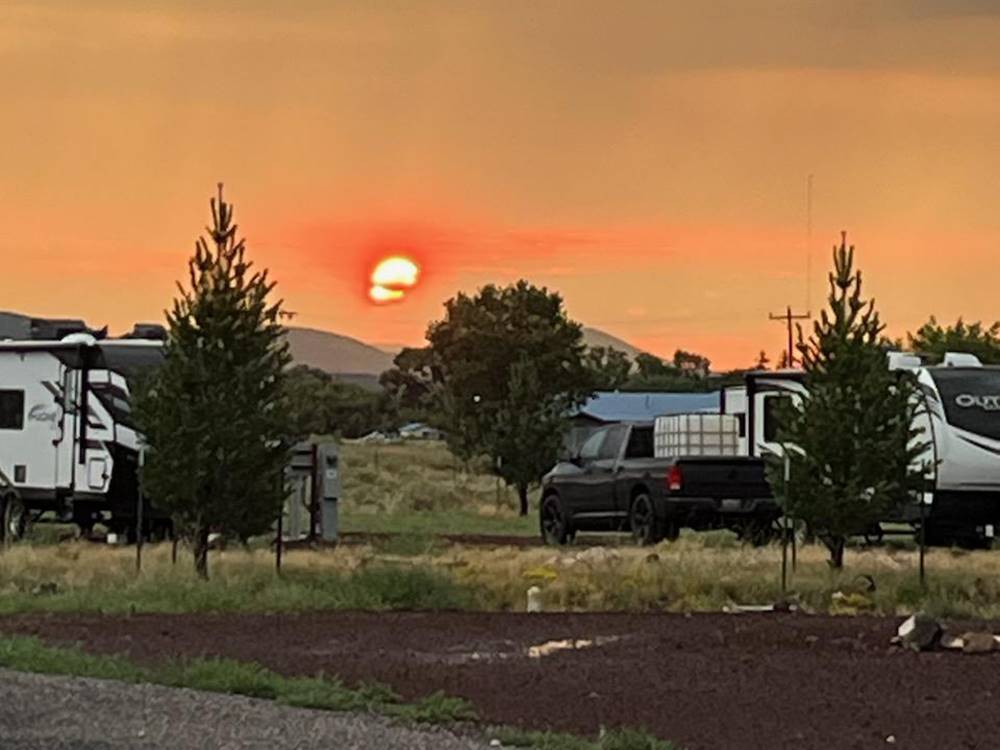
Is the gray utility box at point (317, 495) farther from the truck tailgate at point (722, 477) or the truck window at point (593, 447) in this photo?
the truck tailgate at point (722, 477)

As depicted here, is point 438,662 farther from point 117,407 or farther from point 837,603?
point 117,407

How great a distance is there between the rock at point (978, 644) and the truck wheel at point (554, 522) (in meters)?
14.1

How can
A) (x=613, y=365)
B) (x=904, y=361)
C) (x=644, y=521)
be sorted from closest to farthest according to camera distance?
1. (x=904, y=361)
2. (x=644, y=521)
3. (x=613, y=365)

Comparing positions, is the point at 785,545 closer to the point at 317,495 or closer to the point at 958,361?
the point at 958,361

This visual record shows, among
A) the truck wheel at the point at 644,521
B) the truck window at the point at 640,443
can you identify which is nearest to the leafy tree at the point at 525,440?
the truck window at the point at 640,443

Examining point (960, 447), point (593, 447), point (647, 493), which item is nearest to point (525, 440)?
point (593, 447)

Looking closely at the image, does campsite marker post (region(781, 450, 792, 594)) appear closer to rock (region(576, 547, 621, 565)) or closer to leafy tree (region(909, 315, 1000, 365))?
rock (region(576, 547, 621, 565))

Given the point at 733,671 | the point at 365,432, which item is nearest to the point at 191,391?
the point at 733,671

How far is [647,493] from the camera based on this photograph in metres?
27.0

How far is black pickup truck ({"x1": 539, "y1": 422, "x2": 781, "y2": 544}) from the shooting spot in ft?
85.9

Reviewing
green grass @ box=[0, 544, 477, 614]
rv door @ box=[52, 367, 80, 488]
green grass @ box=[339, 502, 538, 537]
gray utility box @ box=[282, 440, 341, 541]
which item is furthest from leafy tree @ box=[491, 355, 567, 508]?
green grass @ box=[0, 544, 477, 614]

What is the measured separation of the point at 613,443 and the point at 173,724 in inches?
720

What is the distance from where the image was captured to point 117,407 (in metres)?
26.9

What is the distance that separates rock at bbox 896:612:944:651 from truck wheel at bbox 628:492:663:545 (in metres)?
11.4
